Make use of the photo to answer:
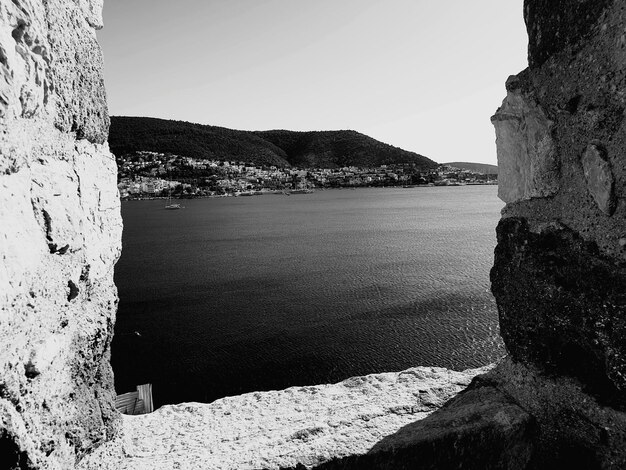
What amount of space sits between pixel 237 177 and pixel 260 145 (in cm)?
2302

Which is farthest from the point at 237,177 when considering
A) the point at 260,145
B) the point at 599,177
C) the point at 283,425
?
the point at 599,177

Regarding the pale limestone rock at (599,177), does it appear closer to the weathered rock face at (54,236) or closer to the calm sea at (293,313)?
the weathered rock face at (54,236)

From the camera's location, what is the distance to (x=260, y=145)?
477 feet

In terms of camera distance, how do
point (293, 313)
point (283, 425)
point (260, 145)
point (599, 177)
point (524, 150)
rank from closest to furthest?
point (599, 177) < point (524, 150) < point (283, 425) < point (293, 313) < point (260, 145)

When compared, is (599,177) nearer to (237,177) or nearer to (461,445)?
(461,445)

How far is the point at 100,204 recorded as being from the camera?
5.92ft

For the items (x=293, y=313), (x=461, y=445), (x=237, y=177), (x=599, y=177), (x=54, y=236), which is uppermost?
(x=237, y=177)

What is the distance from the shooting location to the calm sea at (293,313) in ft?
43.9

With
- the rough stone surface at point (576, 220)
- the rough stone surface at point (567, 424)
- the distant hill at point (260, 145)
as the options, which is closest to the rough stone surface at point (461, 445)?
the rough stone surface at point (567, 424)

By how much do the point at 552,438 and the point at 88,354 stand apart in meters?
1.75

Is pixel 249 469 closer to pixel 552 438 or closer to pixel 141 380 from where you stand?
pixel 552 438

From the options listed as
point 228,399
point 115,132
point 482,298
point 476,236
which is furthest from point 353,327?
point 115,132

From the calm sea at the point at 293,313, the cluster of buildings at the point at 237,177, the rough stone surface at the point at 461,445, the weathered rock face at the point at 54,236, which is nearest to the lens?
the weathered rock face at the point at 54,236

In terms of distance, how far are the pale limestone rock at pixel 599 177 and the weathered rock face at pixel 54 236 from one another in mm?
1744
